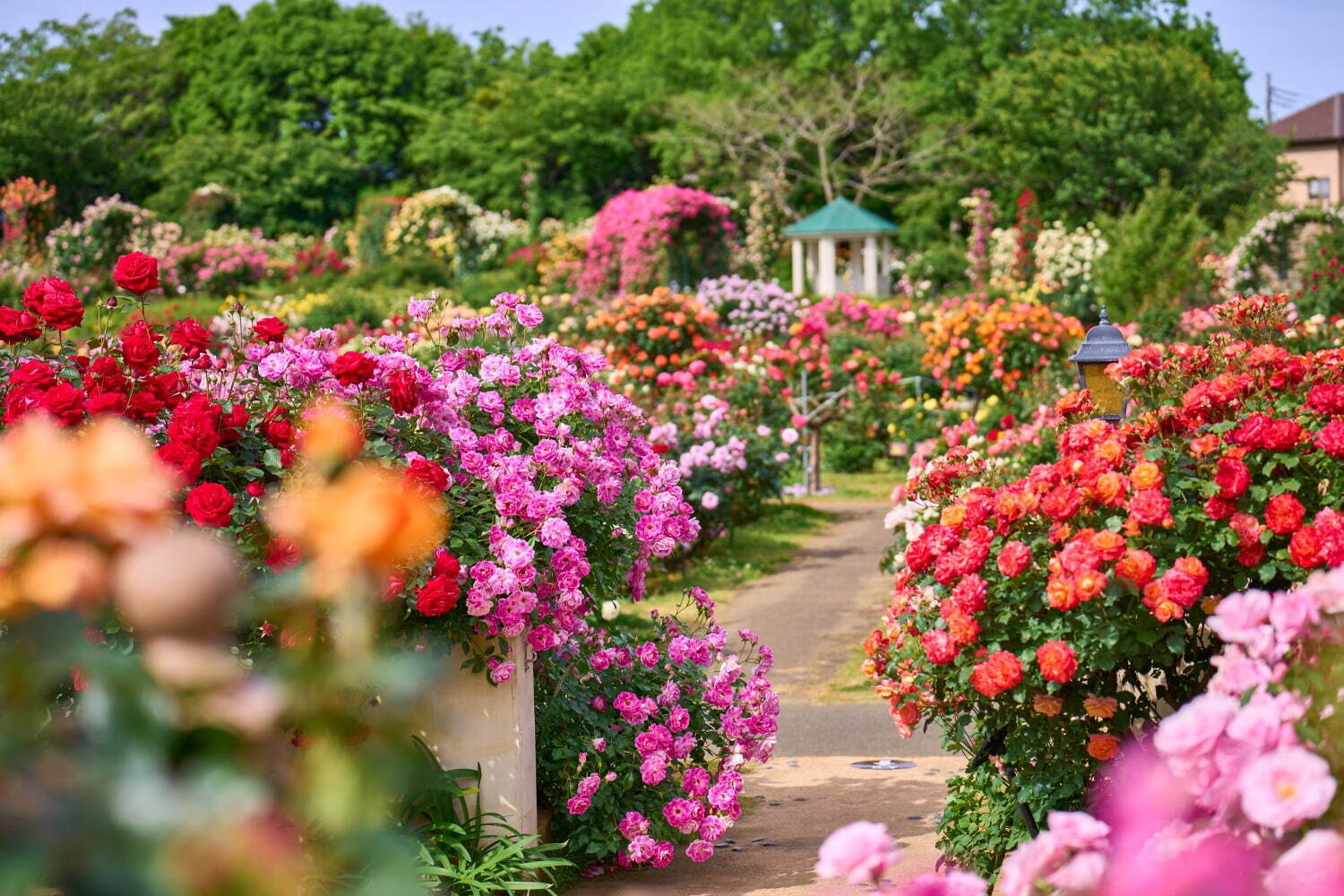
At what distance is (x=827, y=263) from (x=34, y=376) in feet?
90.5

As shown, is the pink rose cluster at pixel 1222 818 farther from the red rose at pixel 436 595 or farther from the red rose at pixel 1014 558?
the red rose at pixel 436 595

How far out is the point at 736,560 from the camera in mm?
12008

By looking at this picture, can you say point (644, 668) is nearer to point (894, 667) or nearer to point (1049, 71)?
point (894, 667)

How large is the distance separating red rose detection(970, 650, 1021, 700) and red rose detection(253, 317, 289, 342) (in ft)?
7.37

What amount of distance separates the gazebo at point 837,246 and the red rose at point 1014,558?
26739mm

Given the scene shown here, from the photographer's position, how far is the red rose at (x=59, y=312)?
14.0ft

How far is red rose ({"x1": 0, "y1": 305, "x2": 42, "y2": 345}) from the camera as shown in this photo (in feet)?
13.9

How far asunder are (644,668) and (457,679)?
2.95 feet

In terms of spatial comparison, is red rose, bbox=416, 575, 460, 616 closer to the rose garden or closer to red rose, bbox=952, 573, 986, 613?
the rose garden

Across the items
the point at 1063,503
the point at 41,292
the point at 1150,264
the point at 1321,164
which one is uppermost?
the point at 1321,164

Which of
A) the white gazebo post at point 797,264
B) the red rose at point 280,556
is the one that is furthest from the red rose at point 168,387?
the white gazebo post at point 797,264

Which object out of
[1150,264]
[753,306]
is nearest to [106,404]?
[753,306]

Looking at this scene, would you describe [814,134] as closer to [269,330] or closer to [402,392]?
[269,330]

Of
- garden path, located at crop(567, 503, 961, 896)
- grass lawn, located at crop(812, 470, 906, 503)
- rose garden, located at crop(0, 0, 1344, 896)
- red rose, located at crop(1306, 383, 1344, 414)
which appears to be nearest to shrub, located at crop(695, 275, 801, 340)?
grass lawn, located at crop(812, 470, 906, 503)
